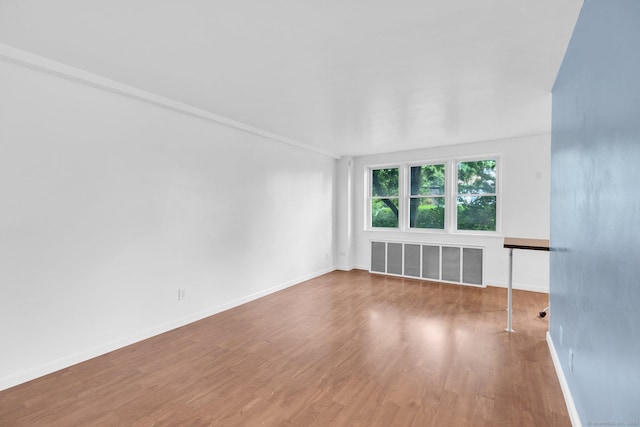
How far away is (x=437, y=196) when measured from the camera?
226 inches

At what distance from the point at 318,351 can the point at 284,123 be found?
2.83 metres

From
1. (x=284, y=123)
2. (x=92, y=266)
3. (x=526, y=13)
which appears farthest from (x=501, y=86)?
(x=92, y=266)

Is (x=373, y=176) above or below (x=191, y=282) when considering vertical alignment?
above

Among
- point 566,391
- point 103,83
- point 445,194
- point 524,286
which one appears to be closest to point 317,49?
point 103,83

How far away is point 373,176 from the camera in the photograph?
655 centimetres

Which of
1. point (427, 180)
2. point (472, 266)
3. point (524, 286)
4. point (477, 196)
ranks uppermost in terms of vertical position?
point (427, 180)

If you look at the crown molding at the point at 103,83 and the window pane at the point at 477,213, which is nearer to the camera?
the crown molding at the point at 103,83

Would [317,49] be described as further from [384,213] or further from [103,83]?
[384,213]

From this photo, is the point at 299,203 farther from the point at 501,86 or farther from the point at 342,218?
the point at 501,86

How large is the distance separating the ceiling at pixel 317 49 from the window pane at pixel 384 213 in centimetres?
282

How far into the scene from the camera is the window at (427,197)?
572cm

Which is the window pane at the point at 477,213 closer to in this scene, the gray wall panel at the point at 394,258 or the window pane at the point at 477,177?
the window pane at the point at 477,177

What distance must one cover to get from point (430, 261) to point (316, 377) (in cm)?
379

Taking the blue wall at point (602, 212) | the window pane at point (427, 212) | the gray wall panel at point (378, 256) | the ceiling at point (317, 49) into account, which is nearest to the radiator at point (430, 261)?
the gray wall panel at point (378, 256)
